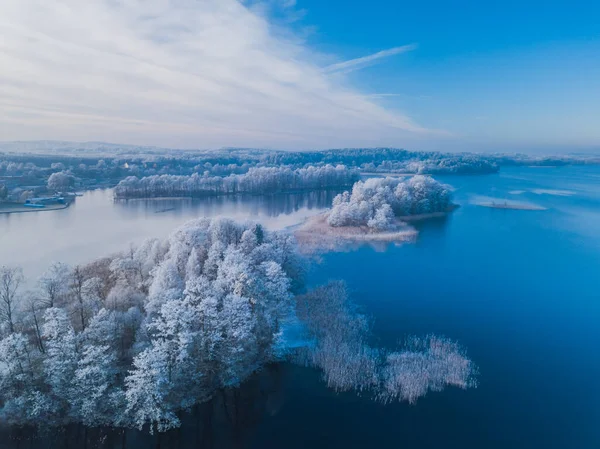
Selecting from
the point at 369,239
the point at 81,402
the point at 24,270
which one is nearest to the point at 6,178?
the point at 24,270

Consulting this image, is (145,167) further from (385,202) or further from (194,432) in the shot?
(194,432)

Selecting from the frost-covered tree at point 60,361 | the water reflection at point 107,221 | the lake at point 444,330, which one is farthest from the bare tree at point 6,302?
the water reflection at point 107,221

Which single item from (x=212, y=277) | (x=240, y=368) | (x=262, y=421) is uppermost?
(x=212, y=277)

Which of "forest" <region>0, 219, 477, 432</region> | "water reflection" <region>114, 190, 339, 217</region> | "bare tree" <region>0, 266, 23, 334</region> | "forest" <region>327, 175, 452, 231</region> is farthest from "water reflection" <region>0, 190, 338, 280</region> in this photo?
"forest" <region>0, 219, 477, 432</region>

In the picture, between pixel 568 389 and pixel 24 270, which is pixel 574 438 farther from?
pixel 24 270

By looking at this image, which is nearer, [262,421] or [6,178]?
[262,421]

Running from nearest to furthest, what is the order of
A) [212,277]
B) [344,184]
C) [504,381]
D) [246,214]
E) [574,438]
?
[574,438] < [504,381] < [212,277] < [246,214] < [344,184]
